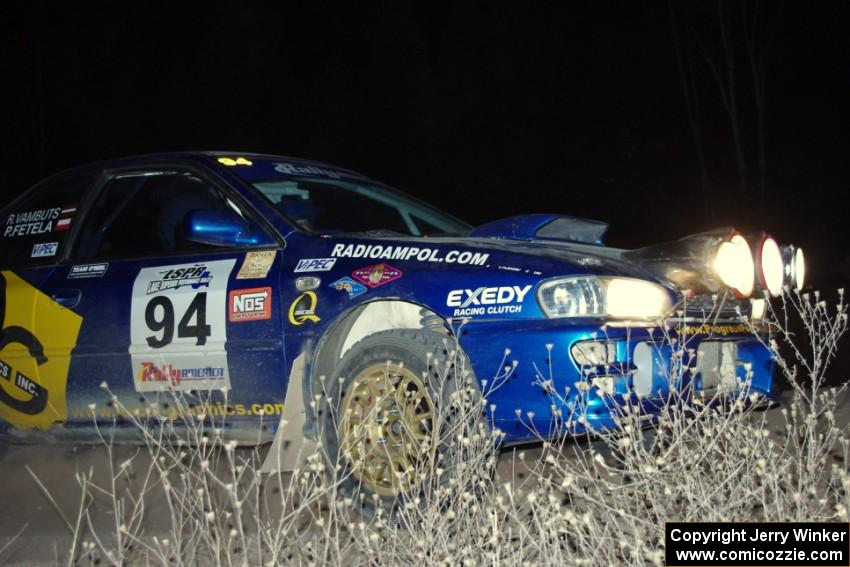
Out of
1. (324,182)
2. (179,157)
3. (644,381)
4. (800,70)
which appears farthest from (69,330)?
(800,70)

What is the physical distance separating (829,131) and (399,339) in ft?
59.6

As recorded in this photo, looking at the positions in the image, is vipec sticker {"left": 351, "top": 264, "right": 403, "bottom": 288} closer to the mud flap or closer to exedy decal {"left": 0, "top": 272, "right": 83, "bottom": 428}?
the mud flap

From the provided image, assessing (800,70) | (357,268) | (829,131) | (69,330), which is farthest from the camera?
(800,70)

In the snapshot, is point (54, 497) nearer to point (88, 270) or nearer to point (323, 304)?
point (88, 270)

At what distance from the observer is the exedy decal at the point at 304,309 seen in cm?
385

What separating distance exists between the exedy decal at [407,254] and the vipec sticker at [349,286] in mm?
114

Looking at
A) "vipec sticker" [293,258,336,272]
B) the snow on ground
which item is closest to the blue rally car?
"vipec sticker" [293,258,336,272]

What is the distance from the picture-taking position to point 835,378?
7027mm

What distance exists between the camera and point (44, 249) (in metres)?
4.83

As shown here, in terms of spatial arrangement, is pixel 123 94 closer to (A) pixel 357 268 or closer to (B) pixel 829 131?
(B) pixel 829 131

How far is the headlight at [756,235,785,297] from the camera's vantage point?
Answer: 390 centimetres

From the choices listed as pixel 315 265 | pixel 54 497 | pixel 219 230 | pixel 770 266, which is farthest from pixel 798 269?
pixel 54 497

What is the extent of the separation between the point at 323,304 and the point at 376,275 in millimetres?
259

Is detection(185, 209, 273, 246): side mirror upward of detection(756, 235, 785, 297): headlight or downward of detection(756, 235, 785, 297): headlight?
upward
